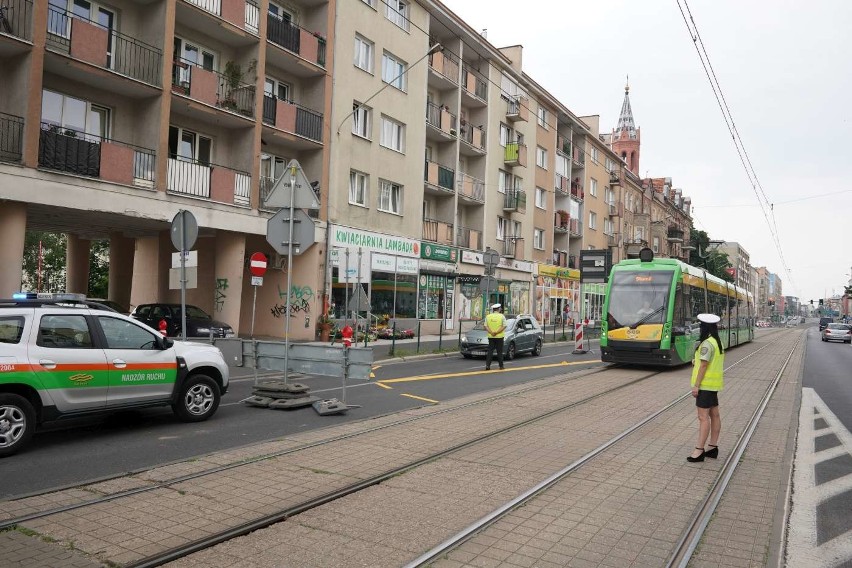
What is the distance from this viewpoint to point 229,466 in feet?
21.3

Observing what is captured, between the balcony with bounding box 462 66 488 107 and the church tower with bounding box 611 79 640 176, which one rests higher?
the church tower with bounding box 611 79 640 176

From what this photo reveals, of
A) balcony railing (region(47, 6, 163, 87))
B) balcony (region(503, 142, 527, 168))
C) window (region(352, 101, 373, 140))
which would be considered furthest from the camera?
balcony (region(503, 142, 527, 168))

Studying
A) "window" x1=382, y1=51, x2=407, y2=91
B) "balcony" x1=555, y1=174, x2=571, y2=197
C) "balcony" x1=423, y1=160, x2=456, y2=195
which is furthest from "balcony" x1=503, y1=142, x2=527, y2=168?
"window" x1=382, y1=51, x2=407, y2=91

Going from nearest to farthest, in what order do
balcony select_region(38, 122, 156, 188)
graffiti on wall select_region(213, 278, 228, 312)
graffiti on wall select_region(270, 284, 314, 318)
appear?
balcony select_region(38, 122, 156, 188) < graffiti on wall select_region(213, 278, 228, 312) < graffiti on wall select_region(270, 284, 314, 318)

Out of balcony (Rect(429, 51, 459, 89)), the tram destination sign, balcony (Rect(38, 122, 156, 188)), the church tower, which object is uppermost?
the church tower

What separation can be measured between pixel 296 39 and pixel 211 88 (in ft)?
14.8

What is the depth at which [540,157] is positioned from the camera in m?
43.1

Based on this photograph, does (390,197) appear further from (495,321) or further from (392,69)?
(495,321)

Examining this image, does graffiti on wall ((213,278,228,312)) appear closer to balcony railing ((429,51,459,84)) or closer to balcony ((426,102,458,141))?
balcony ((426,102,458,141))

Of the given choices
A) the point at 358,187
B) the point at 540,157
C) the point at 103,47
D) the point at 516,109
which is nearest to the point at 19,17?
the point at 103,47

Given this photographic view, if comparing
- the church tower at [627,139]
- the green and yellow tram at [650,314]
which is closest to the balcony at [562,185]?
the green and yellow tram at [650,314]

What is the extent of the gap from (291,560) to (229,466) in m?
2.51

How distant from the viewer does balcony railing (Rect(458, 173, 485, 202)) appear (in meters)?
33.6

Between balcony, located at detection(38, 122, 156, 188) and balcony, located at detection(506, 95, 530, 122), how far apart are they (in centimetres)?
2431
